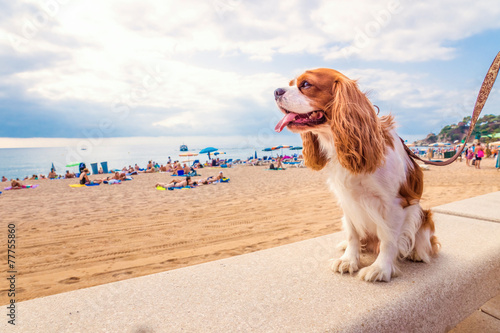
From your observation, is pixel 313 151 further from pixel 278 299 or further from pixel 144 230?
pixel 144 230

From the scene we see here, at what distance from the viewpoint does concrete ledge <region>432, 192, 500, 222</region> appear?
2779 mm

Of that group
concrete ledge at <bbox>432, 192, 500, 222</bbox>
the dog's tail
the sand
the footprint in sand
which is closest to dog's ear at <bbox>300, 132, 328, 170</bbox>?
the sand

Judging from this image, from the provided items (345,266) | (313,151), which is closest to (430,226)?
(345,266)

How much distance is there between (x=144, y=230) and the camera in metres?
5.72

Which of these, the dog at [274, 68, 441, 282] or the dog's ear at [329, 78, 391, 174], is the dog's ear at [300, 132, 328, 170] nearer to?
the dog at [274, 68, 441, 282]

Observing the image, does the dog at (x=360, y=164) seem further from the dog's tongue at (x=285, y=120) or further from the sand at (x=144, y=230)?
the sand at (x=144, y=230)

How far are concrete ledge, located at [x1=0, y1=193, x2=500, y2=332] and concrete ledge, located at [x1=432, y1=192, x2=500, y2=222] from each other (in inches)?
37.4

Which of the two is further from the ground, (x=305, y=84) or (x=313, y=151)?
(x=305, y=84)

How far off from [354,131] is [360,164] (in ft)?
0.62

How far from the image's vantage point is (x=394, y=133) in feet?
5.93

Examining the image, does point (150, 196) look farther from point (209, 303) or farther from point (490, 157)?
point (490, 157)

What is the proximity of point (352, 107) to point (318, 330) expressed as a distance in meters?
1.13

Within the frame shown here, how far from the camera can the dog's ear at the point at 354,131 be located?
146 centimetres

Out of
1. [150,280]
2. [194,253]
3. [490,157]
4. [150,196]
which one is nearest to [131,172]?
[150,196]
